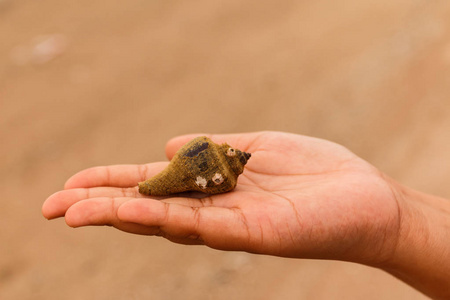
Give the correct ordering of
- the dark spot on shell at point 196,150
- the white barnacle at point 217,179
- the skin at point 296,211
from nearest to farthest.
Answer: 1. the skin at point 296,211
2. the white barnacle at point 217,179
3. the dark spot on shell at point 196,150

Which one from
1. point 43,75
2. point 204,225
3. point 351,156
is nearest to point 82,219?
point 204,225

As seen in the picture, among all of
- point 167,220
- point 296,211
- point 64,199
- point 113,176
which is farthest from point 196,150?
point 64,199

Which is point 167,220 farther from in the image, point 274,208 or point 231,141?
point 231,141

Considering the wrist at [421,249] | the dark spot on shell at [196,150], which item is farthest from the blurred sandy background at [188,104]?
the dark spot on shell at [196,150]

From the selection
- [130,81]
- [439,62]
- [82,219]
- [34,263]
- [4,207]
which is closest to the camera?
[82,219]

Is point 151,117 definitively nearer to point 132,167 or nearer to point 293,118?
point 293,118

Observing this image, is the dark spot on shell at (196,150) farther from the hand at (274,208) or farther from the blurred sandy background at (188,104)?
the blurred sandy background at (188,104)
